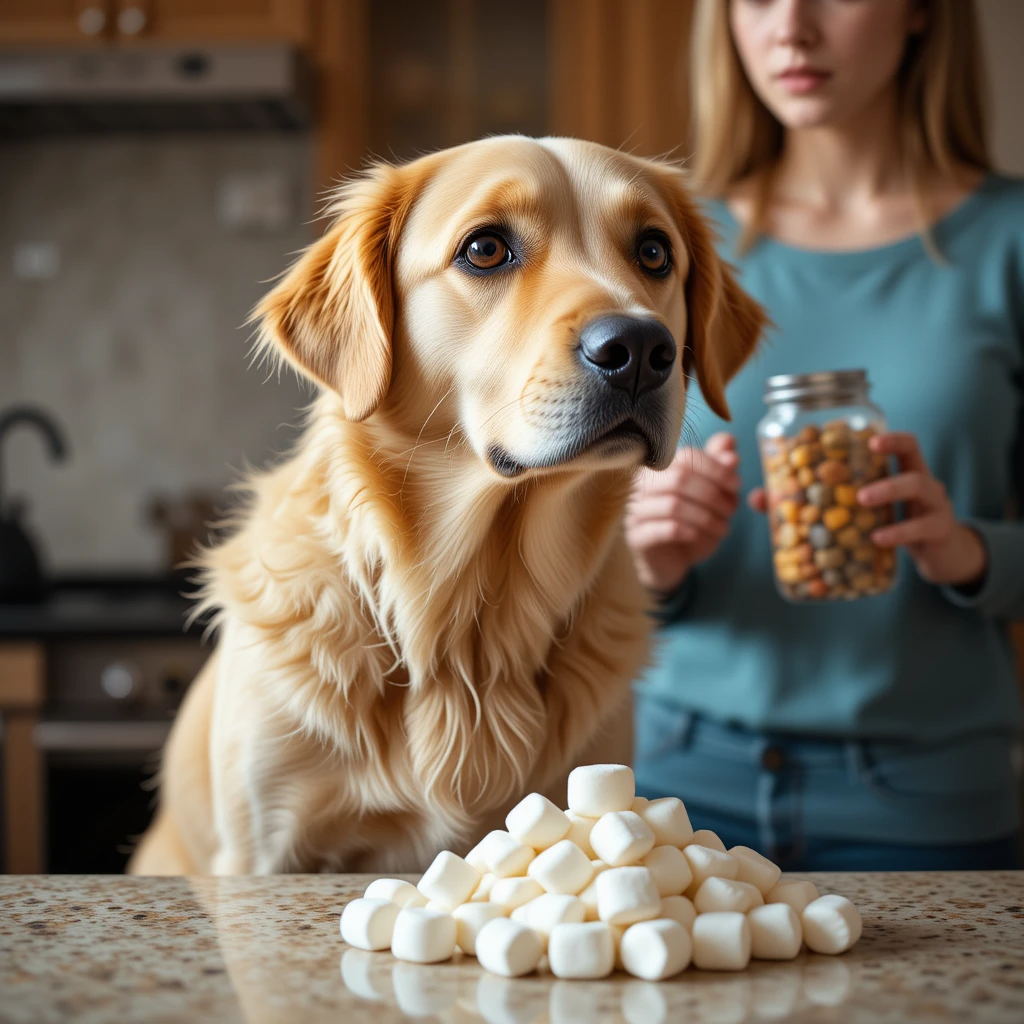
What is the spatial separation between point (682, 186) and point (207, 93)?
1.97 metres

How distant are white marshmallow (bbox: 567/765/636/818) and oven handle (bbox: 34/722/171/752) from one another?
1.94 m

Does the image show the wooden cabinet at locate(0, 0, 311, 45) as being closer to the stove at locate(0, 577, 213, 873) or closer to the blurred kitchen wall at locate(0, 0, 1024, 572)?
the blurred kitchen wall at locate(0, 0, 1024, 572)

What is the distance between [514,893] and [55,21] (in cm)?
295

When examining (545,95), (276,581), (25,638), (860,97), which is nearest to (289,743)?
(276,581)

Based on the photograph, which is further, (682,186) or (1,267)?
(1,267)

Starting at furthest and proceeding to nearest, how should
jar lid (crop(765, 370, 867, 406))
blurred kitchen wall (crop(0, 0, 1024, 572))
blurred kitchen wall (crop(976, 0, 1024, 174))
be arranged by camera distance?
blurred kitchen wall (crop(0, 0, 1024, 572)) → blurred kitchen wall (crop(976, 0, 1024, 174)) → jar lid (crop(765, 370, 867, 406))

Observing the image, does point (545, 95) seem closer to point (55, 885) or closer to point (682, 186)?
point (682, 186)

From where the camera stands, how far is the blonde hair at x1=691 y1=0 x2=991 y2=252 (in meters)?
1.43

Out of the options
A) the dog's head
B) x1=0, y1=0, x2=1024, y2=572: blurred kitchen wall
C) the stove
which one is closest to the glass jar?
the dog's head

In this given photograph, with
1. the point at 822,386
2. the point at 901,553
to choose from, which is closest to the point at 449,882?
the point at 822,386

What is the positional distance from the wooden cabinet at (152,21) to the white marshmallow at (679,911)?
2.77m

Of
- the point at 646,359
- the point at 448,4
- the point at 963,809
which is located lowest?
the point at 963,809

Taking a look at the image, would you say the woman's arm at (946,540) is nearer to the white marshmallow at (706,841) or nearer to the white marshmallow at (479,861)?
the white marshmallow at (706,841)

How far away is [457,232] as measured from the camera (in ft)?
3.41
